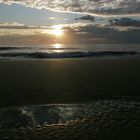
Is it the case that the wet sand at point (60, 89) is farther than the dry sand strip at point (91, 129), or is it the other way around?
the wet sand at point (60, 89)

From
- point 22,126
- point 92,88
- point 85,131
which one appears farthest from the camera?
point 92,88

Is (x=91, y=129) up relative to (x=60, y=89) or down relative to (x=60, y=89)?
up

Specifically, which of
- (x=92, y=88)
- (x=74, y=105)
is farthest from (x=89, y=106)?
(x=92, y=88)

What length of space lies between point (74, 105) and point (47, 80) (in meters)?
13.7

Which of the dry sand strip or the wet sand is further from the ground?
the dry sand strip

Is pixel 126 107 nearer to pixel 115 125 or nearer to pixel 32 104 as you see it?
pixel 115 125

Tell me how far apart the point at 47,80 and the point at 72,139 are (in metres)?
20.9

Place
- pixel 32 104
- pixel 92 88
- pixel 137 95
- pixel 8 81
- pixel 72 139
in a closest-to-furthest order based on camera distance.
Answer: pixel 72 139 < pixel 32 104 < pixel 137 95 < pixel 92 88 < pixel 8 81

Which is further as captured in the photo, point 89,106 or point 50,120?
point 89,106

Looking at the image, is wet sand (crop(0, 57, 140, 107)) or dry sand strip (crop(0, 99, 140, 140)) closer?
dry sand strip (crop(0, 99, 140, 140))

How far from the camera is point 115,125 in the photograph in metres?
18.4

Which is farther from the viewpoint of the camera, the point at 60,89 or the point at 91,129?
the point at 60,89

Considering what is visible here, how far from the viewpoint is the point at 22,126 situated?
18688 millimetres

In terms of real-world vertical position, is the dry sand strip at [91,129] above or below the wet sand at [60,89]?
above
